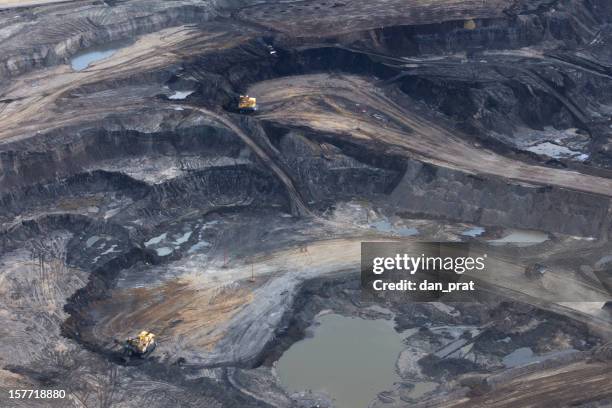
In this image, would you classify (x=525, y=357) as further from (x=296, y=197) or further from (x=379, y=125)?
(x=379, y=125)

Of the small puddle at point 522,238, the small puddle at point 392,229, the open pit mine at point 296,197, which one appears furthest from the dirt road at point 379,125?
the small puddle at point 392,229

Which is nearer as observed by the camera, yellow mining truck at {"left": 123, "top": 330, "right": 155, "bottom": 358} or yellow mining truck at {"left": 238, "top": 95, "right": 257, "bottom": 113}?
yellow mining truck at {"left": 123, "top": 330, "right": 155, "bottom": 358}

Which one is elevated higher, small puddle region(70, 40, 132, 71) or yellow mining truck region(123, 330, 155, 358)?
small puddle region(70, 40, 132, 71)

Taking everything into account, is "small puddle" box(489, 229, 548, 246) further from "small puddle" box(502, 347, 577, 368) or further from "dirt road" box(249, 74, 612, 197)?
"small puddle" box(502, 347, 577, 368)

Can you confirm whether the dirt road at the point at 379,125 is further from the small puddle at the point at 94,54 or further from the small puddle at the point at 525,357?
the small puddle at the point at 94,54

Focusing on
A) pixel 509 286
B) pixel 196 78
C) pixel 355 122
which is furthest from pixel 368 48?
pixel 509 286

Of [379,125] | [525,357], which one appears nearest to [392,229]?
[379,125]

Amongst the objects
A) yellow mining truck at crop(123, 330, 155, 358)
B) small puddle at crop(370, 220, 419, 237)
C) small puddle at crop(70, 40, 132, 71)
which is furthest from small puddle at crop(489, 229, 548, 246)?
small puddle at crop(70, 40, 132, 71)

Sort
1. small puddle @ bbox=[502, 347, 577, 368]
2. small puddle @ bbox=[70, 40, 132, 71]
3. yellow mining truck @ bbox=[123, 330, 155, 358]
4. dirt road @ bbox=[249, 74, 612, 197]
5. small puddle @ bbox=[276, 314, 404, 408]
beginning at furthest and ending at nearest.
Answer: small puddle @ bbox=[70, 40, 132, 71] → dirt road @ bbox=[249, 74, 612, 197] → yellow mining truck @ bbox=[123, 330, 155, 358] → small puddle @ bbox=[502, 347, 577, 368] → small puddle @ bbox=[276, 314, 404, 408]
